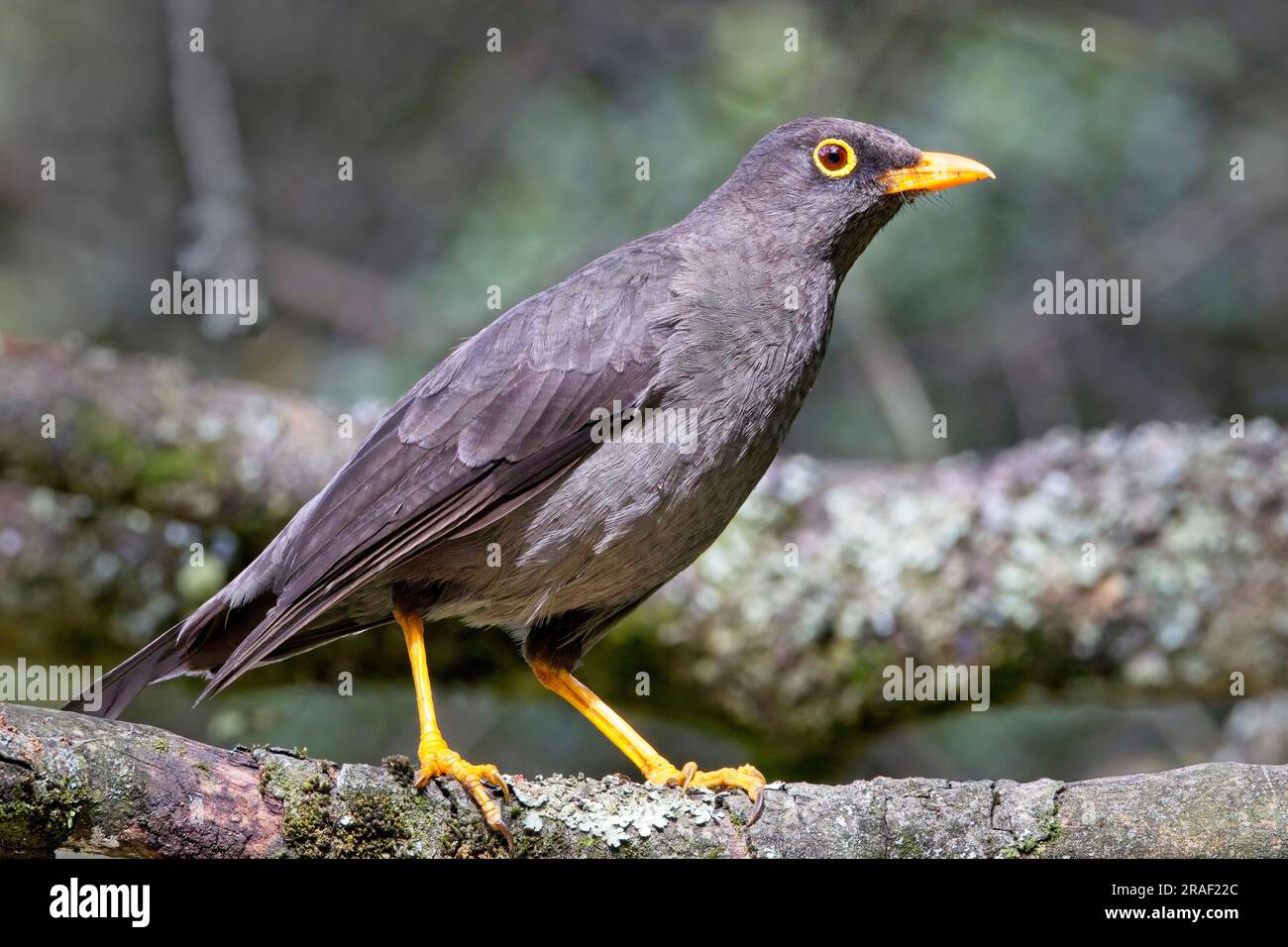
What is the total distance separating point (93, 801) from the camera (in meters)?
3.17

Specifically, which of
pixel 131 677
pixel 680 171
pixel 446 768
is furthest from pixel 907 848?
pixel 680 171

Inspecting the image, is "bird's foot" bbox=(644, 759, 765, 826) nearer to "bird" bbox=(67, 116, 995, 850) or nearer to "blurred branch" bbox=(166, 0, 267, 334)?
"bird" bbox=(67, 116, 995, 850)

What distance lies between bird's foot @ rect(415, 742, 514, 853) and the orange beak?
8.73 feet

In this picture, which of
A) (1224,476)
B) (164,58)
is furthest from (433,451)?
(164,58)

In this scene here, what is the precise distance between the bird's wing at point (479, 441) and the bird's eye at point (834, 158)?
0.77m

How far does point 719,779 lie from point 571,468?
112 centimetres

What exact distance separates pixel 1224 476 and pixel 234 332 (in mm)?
5549

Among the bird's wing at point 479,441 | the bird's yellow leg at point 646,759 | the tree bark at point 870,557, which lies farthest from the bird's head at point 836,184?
the bird's yellow leg at point 646,759

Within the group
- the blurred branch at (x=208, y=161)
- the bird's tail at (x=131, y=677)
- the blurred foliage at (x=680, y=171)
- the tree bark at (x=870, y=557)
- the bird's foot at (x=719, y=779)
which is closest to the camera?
the bird's foot at (x=719, y=779)

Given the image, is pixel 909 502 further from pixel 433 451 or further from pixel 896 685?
pixel 433 451

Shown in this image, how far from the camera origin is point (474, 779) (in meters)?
3.79
